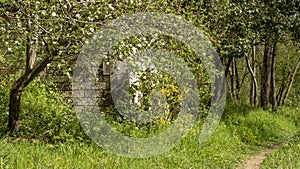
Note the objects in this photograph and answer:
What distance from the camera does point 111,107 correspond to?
905 centimetres

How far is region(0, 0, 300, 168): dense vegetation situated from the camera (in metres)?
5.82

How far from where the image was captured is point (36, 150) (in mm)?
5605

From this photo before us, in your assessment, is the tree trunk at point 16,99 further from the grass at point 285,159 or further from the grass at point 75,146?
the grass at point 285,159

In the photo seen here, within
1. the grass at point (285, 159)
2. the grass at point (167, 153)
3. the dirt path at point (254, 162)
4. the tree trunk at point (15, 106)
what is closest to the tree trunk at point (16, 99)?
the tree trunk at point (15, 106)

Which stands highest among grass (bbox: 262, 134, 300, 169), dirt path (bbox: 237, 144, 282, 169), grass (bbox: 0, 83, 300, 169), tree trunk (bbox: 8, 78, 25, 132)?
tree trunk (bbox: 8, 78, 25, 132)

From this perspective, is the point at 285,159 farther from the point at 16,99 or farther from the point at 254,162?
the point at 16,99

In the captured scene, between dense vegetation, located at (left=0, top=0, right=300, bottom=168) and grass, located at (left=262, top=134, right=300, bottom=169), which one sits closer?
dense vegetation, located at (left=0, top=0, right=300, bottom=168)

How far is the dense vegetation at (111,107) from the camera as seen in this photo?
5.82 m

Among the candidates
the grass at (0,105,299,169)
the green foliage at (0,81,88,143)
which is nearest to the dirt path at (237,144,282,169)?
the grass at (0,105,299,169)

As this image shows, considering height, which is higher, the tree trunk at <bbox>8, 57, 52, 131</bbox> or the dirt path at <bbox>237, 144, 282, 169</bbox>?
the tree trunk at <bbox>8, 57, 52, 131</bbox>

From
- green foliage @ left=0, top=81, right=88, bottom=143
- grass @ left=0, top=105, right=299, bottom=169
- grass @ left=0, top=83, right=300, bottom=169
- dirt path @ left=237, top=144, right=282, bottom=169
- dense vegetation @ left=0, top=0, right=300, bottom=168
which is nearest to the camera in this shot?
grass @ left=0, top=105, right=299, bottom=169

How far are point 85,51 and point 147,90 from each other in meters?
2.86

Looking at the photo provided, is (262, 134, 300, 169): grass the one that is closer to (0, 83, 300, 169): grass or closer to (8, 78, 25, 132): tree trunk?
(0, 83, 300, 169): grass

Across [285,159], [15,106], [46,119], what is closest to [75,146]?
[46,119]
